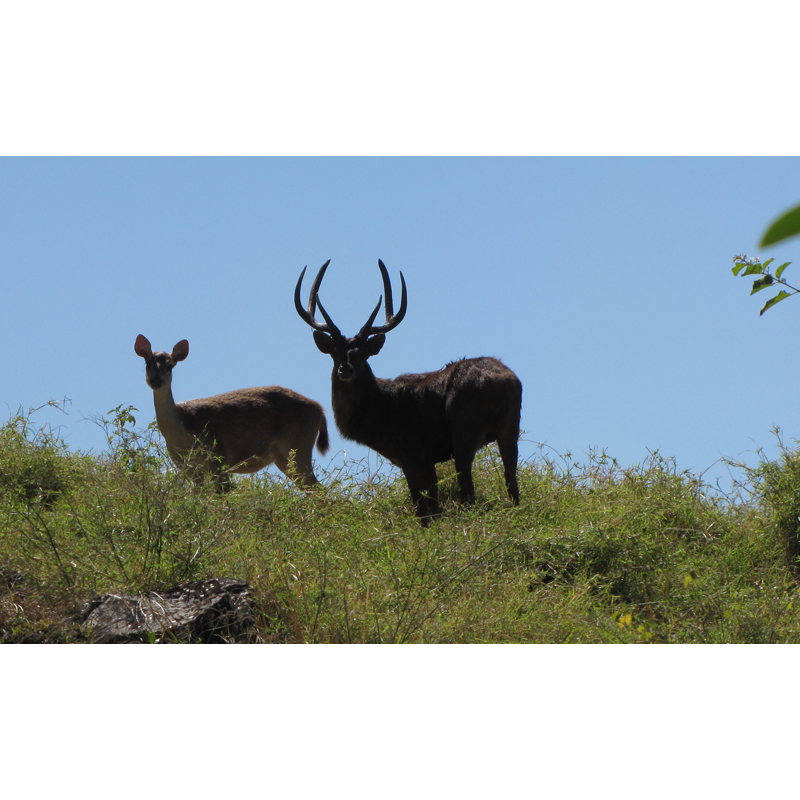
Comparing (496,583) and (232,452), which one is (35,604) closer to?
(496,583)

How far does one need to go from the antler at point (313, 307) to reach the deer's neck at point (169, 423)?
90.5 inches

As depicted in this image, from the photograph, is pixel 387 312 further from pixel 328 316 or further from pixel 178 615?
pixel 178 615

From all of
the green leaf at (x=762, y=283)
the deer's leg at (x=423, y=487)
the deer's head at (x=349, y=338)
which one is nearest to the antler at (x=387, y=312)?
the deer's head at (x=349, y=338)

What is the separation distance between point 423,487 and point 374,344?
1.42 metres

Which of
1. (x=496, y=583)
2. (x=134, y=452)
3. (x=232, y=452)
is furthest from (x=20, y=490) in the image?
(x=496, y=583)

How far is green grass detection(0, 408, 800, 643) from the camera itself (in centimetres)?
484

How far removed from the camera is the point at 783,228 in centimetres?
69

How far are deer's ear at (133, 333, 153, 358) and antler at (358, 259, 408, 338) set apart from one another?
298cm

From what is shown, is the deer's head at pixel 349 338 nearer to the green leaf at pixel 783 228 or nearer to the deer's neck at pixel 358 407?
the deer's neck at pixel 358 407

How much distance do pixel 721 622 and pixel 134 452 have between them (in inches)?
155

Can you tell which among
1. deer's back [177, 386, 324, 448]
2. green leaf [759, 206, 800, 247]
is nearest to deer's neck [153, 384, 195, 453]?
deer's back [177, 386, 324, 448]

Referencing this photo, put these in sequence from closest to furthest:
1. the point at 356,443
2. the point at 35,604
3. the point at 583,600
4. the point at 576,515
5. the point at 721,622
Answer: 1. the point at 35,604
2. the point at 721,622
3. the point at 583,600
4. the point at 576,515
5. the point at 356,443

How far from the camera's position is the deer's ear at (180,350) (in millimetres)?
10234

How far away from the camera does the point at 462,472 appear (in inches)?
302
